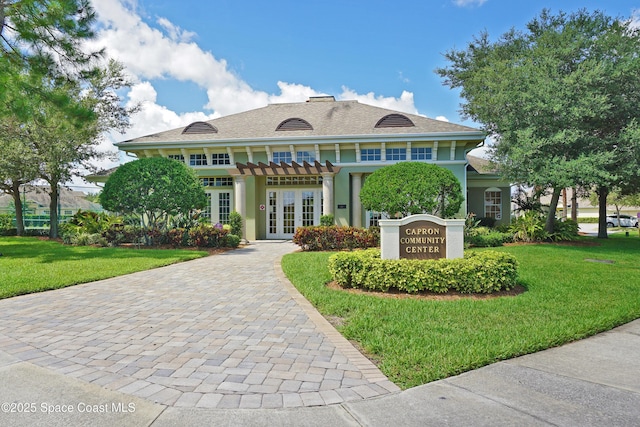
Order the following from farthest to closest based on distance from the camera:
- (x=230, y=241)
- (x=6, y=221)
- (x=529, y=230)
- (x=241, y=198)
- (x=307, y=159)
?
(x=6, y=221) → (x=307, y=159) → (x=241, y=198) → (x=529, y=230) → (x=230, y=241)

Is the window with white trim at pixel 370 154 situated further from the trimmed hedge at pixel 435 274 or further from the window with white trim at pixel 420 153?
the trimmed hedge at pixel 435 274

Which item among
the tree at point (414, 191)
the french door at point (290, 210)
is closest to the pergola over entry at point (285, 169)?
the french door at point (290, 210)

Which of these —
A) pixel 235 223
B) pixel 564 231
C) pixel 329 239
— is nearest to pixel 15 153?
pixel 235 223

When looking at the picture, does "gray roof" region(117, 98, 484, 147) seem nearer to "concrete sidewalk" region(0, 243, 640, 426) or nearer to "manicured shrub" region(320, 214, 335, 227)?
"manicured shrub" region(320, 214, 335, 227)

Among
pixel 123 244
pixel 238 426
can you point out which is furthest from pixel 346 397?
pixel 123 244

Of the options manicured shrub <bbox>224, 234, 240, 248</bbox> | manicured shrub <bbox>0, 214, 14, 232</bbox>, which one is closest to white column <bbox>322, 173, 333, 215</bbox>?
manicured shrub <bbox>224, 234, 240, 248</bbox>

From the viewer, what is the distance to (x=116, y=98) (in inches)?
824

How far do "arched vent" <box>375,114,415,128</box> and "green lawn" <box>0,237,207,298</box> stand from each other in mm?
10540

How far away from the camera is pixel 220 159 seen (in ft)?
63.1

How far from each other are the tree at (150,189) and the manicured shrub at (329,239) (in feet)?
14.6

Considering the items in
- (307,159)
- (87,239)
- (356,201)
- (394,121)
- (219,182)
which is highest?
(394,121)

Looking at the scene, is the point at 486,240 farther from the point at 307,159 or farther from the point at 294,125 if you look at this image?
the point at 294,125

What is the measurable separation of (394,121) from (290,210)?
6.67 meters

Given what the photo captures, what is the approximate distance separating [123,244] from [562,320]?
15.6 m
